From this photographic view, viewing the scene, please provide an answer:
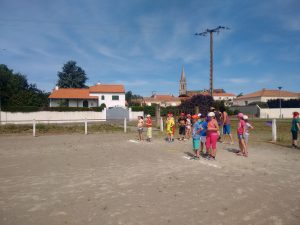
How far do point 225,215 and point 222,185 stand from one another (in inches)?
65.9

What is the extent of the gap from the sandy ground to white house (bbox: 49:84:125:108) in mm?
52739

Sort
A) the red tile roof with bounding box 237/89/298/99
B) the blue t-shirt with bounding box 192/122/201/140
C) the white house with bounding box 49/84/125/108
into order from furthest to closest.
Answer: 1. the red tile roof with bounding box 237/89/298/99
2. the white house with bounding box 49/84/125/108
3. the blue t-shirt with bounding box 192/122/201/140

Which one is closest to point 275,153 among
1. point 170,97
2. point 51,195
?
point 51,195

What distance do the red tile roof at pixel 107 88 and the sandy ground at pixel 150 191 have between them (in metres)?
56.8

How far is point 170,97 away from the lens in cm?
13450

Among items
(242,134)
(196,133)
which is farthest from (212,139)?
(242,134)

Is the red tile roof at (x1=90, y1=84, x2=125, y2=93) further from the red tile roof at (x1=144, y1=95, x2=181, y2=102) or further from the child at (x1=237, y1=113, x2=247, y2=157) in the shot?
the red tile roof at (x1=144, y1=95, x2=181, y2=102)

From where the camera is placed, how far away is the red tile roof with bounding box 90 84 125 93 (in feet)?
213

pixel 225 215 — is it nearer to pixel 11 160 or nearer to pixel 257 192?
pixel 257 192

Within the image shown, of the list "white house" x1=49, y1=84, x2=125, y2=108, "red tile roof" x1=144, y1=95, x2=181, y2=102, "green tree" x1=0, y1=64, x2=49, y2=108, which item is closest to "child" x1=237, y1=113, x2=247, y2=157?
"green tree" x1=0, y1=64, x2=49, y2=108

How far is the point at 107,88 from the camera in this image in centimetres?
6631

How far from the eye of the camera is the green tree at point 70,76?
79806 mm

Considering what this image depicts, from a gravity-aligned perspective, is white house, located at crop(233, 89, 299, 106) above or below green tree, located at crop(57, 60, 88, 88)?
below

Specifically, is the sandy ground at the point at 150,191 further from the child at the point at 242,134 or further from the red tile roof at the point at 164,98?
the red tile roof at the point at 164,98
